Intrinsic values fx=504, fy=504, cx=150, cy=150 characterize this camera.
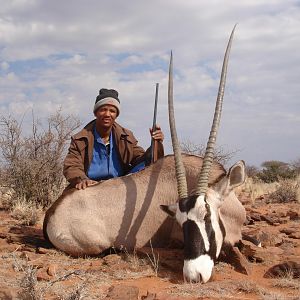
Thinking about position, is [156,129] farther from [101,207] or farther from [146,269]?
[146,269]

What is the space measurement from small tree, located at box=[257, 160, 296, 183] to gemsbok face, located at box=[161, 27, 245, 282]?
15223 millimetres

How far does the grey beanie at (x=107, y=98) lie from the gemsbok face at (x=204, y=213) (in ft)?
5.04

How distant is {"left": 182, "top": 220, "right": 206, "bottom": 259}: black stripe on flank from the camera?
12.8 feet

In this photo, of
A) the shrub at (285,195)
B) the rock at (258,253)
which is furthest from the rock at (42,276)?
the shrub at (285,195)

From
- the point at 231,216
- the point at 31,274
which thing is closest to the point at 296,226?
the point at 231,216

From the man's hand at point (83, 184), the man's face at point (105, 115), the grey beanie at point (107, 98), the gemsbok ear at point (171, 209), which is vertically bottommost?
the gemsbok ear at point (171, 209)

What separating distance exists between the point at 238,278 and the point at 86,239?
5.20ft

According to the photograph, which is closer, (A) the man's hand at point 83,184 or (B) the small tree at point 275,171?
(A) the man's hand at point 83,184

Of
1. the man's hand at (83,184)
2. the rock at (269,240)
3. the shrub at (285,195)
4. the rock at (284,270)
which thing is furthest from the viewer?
the shrub at (285,195)

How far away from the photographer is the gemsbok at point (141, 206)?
15.3ft

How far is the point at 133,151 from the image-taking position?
20.7 feet

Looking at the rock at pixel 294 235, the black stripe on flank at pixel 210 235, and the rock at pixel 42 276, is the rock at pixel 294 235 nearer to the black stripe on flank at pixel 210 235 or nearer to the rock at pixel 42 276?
the black stripe on flank at pixel 210 235

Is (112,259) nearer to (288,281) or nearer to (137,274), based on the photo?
(137,274)

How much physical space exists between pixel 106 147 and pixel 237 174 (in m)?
2.05
